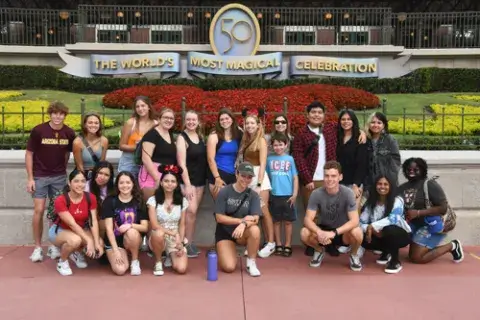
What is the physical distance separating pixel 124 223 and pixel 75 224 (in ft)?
1.81

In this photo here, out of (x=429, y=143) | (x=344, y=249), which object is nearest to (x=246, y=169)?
(x=344, y=249)

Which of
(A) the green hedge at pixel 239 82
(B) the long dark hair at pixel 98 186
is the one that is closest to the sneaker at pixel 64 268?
(B) the long dark hair at pixel 98 186

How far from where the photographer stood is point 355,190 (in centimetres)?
654

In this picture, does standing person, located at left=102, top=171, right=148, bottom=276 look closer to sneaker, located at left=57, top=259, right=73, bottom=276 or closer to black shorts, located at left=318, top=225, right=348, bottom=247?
sneaker, located at left=57, top=259, right=73, bottom=276

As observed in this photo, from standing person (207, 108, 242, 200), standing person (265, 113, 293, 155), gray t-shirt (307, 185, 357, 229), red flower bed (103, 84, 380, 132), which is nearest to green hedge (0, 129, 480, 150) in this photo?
red flower bed (103, 84, 380, 132)

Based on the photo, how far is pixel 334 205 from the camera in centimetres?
611

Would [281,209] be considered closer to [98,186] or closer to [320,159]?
[320,159]

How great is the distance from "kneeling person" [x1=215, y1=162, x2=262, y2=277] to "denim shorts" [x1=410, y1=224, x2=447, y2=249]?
81.3 inches

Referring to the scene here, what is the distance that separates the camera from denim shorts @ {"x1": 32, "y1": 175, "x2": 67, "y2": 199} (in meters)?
6.45

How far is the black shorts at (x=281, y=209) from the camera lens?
6641 millimetres

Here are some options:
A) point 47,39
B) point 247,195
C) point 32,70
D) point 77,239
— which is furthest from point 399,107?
point 47,39

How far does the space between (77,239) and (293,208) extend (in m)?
2.70

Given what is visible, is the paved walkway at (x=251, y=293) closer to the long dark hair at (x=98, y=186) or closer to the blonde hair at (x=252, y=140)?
the long dark hair at (x=98, y=186)

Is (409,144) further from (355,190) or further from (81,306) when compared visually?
(81,306)
